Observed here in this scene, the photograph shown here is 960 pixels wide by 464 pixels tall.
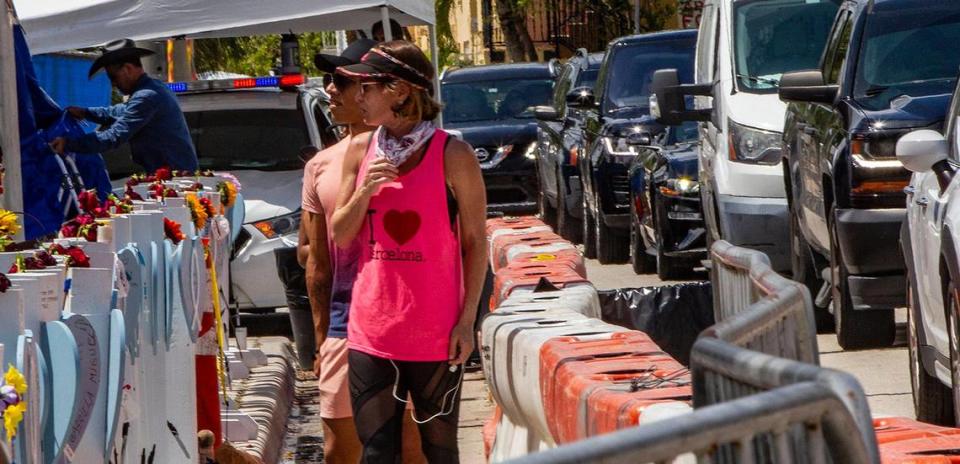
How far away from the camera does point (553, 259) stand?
29.5ft

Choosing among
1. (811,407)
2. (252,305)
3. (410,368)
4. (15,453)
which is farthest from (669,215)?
(811,407)

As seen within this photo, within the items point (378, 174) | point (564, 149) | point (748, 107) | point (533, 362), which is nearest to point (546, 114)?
point (564, 149)

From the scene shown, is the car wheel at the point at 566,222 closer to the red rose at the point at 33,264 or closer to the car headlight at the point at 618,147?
the car headlight at the point at 618,147

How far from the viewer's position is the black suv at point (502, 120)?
22562 millimetres

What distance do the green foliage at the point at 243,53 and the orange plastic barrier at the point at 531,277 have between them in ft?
63.1

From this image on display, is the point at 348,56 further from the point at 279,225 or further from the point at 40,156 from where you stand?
the point at 279,225

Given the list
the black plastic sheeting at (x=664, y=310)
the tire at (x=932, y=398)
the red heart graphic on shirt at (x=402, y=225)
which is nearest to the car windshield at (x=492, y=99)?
the black plastic sheeting at (x=664, y=310)

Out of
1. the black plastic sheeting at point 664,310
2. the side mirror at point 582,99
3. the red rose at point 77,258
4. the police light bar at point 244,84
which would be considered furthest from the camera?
the side mirror at point 582,99

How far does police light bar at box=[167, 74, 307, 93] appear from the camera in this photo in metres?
14.2

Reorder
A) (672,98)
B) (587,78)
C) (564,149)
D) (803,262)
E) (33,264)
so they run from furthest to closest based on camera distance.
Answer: (587,78) < (564,149) < (672,98) < (803,262) < (33,264)

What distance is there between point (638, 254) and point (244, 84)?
357cm

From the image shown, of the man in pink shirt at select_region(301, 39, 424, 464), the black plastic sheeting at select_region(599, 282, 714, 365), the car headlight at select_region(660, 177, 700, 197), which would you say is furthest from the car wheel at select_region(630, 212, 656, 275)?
the man in pink shirt at select_region(301, 39, 424, 464)

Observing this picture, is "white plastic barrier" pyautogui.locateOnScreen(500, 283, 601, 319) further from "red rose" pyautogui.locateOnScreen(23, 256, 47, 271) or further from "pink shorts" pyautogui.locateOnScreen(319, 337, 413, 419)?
"red rose" pyautogui.locateOnScreen(23, 256, 47, 271)

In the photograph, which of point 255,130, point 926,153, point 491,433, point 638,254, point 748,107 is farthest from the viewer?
point 638,254
